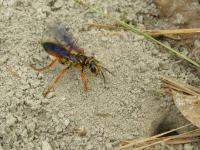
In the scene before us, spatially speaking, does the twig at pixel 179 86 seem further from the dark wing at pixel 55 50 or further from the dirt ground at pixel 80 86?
the dark wing at pixel 55 50

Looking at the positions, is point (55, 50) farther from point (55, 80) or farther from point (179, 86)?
point (179, 86)

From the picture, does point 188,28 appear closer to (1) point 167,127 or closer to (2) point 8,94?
(1) point 167,127

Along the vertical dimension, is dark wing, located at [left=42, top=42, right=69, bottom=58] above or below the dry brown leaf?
above

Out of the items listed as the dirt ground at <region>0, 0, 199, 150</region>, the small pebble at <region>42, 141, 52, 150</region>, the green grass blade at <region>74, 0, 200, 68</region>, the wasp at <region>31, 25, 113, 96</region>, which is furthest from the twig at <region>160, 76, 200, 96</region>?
the small pebble at <region>42, 141, 52, 150</region>

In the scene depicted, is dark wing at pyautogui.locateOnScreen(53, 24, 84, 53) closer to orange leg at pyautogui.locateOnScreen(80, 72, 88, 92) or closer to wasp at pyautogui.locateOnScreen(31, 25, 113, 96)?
wasp at pyautogui.locateOnScreen(31, 25, 113, 96)

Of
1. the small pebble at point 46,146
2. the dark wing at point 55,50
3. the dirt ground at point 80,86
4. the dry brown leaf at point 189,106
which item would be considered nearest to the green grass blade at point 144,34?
the dirt ground at point 80,86

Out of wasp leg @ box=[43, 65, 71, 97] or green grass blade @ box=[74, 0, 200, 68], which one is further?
green grass blade @ box=[74, 0, 200, 68]
